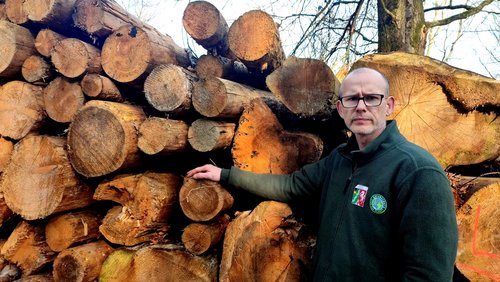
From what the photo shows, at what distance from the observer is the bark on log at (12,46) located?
2724mm

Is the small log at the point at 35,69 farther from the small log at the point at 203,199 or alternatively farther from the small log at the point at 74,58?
the small log at the point at 203,199

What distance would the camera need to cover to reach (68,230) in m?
2.58

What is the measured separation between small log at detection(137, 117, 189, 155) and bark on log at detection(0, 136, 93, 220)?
0.65 m

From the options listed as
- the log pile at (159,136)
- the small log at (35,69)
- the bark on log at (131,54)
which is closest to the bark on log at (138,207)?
the log pile at (159,136)

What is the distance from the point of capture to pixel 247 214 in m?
2.21

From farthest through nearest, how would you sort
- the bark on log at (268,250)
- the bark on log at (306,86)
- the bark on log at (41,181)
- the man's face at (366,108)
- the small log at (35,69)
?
the small log at (35,69) < the bark on log at (41,181) < the bark on log at (306,86) < the bark on log at (268,250) < the man's face at (366,108)

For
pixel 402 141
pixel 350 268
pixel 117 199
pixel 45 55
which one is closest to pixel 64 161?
pixel 117 199

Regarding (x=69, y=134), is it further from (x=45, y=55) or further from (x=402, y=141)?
(x=402, y=141)

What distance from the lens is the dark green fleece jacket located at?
1396 mm

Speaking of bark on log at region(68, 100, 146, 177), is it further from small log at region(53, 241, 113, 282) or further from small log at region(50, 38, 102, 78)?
small log at region(53, 241, 113, 282)

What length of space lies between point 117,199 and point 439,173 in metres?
2.03

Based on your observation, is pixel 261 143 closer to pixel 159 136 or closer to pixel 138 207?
pixel 159 136

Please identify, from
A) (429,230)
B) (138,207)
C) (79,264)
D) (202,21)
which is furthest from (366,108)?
(79,264)

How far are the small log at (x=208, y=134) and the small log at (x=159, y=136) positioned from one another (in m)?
0.10
